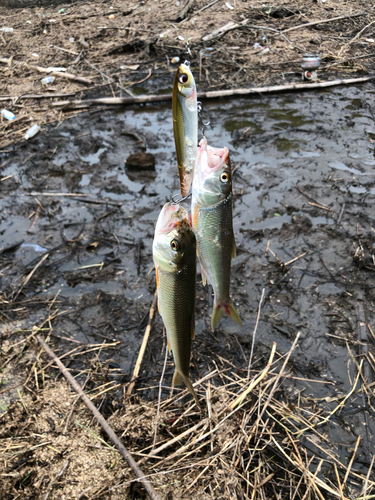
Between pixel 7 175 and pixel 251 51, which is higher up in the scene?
pixel 251 51

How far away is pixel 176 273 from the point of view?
204 cm

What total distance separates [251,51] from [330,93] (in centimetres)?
332

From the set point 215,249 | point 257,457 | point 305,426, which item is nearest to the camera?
point 215,249

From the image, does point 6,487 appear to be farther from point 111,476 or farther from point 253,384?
point 253,384

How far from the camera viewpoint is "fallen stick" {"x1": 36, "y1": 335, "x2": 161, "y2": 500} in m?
2.99

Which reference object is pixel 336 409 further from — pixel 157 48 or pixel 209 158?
pixel 157 48

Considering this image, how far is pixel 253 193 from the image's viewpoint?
6410 millimetres

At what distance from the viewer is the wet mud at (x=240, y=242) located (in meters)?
4.18

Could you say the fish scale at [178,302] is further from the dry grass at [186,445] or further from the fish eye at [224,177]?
the dry grass at [186,445]

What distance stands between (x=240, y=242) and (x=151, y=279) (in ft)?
4.71

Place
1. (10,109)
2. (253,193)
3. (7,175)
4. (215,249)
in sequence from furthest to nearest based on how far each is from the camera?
(10,109), (7,175), (253,193), (215,249)

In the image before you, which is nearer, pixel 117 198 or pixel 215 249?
pixel 215 249

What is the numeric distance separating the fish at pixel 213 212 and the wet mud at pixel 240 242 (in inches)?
85.0

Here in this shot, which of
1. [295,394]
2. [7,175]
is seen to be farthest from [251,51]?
[295,394]
